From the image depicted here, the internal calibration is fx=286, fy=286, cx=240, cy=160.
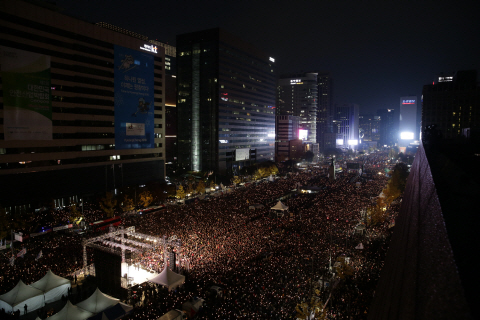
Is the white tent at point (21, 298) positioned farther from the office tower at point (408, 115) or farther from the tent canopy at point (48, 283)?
the office tower at point (408, 115)

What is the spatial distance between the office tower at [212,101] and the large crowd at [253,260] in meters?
39.7

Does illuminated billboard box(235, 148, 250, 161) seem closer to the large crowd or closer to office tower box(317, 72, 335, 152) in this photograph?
the large crowd

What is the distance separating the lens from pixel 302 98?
161m

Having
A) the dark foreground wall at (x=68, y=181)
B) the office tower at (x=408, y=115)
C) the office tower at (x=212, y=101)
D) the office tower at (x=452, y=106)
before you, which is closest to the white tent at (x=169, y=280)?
the dark foreground wall at (x=68, y=181)

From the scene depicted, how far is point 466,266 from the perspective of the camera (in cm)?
159

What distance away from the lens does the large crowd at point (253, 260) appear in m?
13.8

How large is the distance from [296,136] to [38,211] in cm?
10712

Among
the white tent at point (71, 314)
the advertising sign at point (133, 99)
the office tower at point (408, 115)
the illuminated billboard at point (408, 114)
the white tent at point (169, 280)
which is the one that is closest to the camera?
the white tent at point (71, 314)

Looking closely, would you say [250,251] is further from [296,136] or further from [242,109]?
[296,136]

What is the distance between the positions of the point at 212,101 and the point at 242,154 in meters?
16.5

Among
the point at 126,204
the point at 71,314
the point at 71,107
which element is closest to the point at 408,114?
the point at 126,204

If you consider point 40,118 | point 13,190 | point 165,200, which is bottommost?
point 165,200

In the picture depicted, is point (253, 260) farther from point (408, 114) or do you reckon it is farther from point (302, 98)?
point (408, 114)

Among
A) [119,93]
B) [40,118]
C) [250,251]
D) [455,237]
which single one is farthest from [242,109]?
[455,237]
